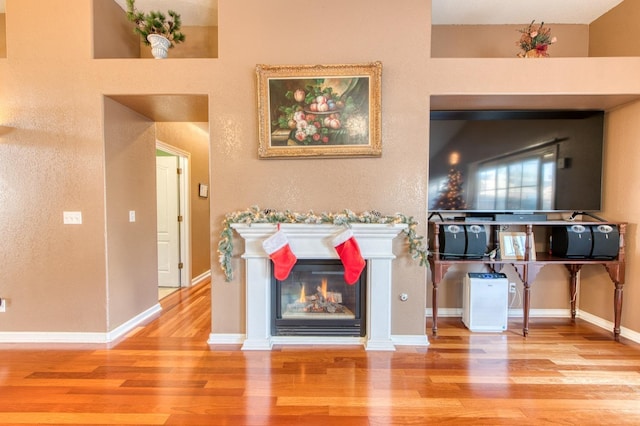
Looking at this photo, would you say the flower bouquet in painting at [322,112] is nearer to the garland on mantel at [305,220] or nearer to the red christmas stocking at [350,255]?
the garland on mantel at [305,220]

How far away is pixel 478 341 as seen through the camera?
2.55 metres

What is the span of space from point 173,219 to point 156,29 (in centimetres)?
247

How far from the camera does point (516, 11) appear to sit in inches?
109

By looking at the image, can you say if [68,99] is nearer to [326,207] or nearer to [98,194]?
[98,194]

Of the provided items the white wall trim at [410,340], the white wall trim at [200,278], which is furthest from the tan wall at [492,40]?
the white wall trim at [200,278]

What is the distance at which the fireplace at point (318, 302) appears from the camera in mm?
2463

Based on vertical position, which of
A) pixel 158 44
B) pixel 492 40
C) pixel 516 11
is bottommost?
pixel 158 44

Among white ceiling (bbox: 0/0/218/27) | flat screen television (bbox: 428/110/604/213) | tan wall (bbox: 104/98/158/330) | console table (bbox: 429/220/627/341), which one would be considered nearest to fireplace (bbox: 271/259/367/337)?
console table (bbox: 429/220/627/341)

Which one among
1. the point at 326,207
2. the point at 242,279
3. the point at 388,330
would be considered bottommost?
the point at 388,330

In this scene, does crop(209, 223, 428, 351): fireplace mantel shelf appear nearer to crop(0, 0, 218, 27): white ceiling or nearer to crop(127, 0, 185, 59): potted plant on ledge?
crop(127, 0, 185, 59): potted plant on ledge

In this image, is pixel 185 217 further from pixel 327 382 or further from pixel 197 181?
pixel 327 382

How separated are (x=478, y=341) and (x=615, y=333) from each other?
1285 millimetres

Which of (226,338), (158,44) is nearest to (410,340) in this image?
(226,338)

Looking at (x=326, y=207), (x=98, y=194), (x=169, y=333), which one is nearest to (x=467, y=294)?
(x=326, y=207)
